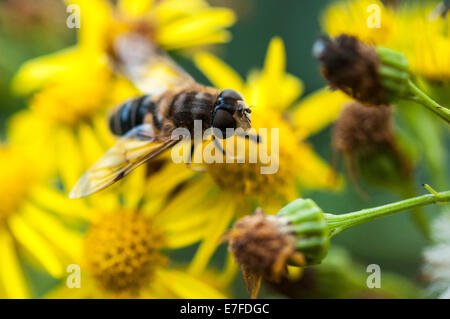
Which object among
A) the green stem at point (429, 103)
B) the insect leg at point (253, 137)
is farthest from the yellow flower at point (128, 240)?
the green stem at point (429, 103)

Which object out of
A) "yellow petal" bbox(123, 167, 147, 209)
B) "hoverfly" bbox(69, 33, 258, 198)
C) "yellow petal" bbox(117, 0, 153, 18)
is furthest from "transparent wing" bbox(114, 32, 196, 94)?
"yellow petal" bbox(123, 167, 147, 209)

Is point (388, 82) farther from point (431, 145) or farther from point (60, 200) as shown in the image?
point (60, 200)

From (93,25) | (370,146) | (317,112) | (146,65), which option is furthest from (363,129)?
(93,25)

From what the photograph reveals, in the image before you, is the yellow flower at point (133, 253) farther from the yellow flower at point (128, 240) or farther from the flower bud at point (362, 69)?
the flower bud at point (362, 69)

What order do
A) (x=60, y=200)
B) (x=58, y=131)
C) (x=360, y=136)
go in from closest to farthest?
1. (x=360, y=136)
2. (x=60, y=200)
3. (x=58, y=131)

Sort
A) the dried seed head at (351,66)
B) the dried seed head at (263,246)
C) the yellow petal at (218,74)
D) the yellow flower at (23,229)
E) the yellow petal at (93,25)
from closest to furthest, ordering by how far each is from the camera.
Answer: the dried seed head at (263,246), the dried seed head at (351,66), the yellow flower at (23,229), the yellow petal at (218,74), the yellow petal at (93,25)
